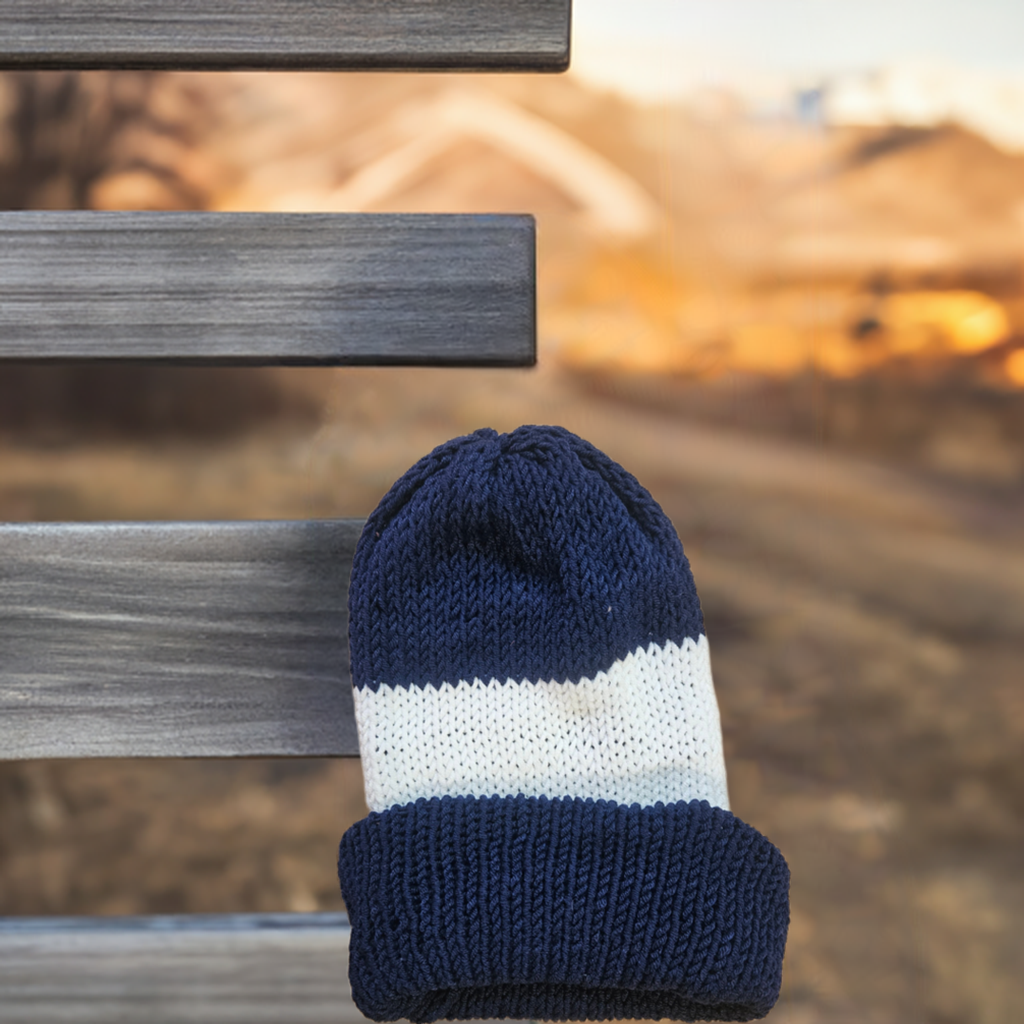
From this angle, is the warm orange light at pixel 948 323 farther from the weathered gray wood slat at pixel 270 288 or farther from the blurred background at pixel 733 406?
the weathered gray wood slat at pixel 270 288

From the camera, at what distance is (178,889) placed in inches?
34.1

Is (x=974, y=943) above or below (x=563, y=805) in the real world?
below

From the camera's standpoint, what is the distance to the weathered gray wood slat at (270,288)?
434 mm

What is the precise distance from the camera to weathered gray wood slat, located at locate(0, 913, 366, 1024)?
48 cm

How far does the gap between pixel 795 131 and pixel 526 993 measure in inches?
30.3

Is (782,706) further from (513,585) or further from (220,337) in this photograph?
(220,337)

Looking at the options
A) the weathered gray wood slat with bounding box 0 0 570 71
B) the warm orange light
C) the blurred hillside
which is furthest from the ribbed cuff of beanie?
the warm orange light

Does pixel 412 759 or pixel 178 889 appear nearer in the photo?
pixel 412 759

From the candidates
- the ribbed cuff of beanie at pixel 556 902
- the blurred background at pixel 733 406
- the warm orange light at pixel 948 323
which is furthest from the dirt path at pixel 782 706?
the ribbed cuff of beanie at pixel 556 902

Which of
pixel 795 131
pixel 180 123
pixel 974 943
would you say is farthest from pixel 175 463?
pixel 974 943

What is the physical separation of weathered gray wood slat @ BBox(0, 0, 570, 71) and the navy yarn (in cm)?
20

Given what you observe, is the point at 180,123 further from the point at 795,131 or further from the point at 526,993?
the point at 526,993

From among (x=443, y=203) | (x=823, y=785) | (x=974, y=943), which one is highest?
(x=443, y=203)

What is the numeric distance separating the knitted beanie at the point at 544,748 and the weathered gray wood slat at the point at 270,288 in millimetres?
64
